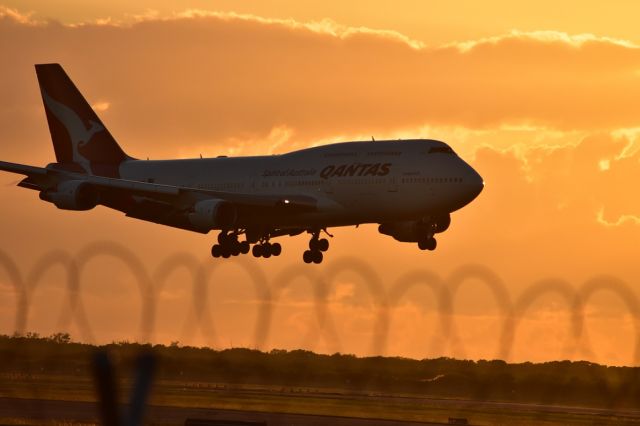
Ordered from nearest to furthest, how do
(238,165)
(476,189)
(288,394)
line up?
(288,394) → (476,189) → (238,165)

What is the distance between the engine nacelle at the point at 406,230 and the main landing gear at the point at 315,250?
3970 mm

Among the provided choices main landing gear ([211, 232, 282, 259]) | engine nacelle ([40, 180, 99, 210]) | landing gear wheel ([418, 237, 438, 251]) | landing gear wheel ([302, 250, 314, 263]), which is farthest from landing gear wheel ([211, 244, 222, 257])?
landing gear wheel ([418, 237, 438, 251])

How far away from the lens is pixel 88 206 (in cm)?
8662

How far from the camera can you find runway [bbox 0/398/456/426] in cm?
5003

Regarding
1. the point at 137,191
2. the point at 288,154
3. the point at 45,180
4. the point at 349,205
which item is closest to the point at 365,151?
the point at 349,205

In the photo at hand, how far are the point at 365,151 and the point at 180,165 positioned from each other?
19.8 m

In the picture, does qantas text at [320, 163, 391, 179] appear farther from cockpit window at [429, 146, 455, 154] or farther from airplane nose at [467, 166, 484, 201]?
airplane nose at [467, 166, 484, 201]

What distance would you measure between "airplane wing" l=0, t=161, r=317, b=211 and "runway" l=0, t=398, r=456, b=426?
86.2ft

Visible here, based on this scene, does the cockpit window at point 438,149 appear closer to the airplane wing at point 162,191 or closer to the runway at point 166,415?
the airplane wing at point 162,191

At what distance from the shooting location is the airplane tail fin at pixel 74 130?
333ft

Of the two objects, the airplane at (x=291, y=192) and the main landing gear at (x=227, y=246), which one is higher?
the airplane at (x=291, y=192)

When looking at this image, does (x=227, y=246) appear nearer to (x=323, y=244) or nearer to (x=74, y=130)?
(x=323, y=244)

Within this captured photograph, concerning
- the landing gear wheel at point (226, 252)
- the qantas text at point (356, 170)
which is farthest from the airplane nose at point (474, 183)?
the landing gear wheel at point (226, 252)

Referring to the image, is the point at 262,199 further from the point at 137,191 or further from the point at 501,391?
the point at 501,391
